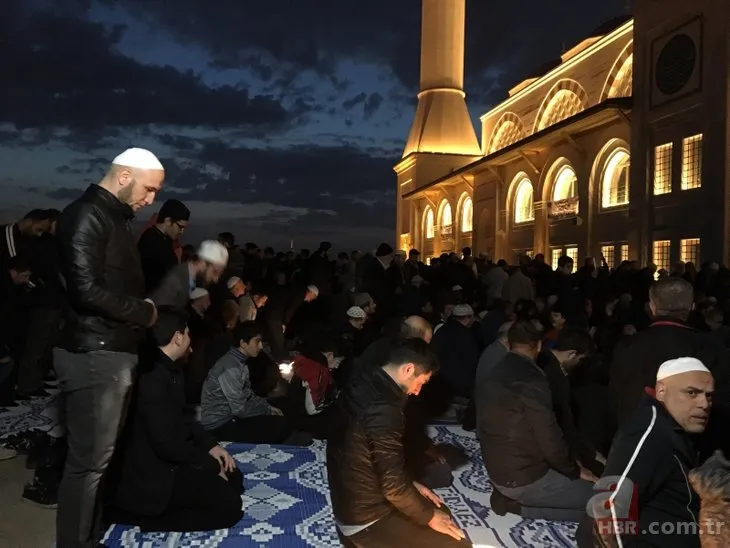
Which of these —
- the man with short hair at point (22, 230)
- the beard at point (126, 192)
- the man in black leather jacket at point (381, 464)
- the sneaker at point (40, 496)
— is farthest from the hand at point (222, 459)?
the man with short hair at point (22, 230)

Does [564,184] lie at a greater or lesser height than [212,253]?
greater

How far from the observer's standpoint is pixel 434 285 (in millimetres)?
12781

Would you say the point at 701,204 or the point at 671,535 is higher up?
the point at 701,204

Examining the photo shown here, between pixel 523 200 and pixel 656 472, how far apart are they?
80.2 ft

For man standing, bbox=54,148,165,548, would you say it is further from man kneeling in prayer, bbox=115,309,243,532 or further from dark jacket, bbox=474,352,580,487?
dark jacket, bbox=474,352,580,487

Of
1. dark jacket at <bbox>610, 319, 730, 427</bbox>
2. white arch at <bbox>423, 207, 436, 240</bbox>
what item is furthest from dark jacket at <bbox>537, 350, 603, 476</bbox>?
white arch at <bbox>423, 207, 436, 240</bbox>

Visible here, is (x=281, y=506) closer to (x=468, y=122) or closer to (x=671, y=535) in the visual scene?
(x=671, y=535)

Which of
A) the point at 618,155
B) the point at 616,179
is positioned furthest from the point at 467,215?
the point at 618,155

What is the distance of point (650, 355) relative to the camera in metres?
4.16

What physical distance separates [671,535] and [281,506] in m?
2.89

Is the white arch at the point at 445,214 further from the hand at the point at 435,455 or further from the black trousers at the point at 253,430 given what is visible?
the hand at the point at 435,455

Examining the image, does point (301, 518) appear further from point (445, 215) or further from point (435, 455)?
point (445, 215)

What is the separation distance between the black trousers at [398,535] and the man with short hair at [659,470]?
3.11ft

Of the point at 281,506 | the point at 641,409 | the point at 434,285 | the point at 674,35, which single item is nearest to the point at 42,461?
the point at 281,506
